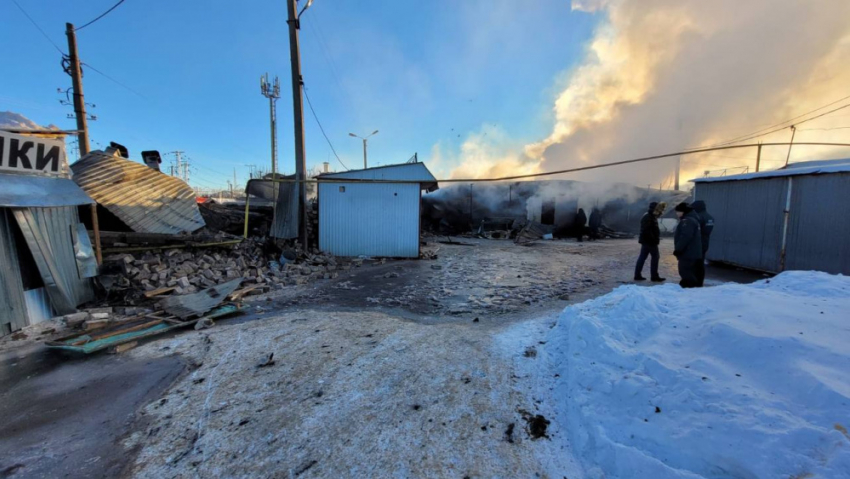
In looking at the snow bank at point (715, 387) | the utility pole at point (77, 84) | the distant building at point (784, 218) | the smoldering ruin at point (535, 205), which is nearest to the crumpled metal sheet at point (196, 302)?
the snow bank at point (715, 387)

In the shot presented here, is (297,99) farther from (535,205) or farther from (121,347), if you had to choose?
(535,205)

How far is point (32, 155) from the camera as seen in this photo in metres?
5.23

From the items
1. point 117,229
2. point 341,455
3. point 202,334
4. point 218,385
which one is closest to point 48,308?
point 202,334

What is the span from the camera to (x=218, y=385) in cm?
319

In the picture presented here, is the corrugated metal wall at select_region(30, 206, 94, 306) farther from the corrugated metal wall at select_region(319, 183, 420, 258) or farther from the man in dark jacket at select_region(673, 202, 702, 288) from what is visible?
the man in dark jacket at select_region(673, 202, 702, 288)

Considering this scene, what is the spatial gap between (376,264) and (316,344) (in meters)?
6.22

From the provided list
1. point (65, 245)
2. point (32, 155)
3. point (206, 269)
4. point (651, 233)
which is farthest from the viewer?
point (206, 269)

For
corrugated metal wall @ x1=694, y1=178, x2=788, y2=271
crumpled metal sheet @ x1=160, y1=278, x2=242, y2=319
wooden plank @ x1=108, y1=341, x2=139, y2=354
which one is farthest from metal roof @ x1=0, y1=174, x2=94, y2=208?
corrugated metal wall @ x1=694, y1=178, x2=788, y2=271

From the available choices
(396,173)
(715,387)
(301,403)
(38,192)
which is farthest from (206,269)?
(715,387)

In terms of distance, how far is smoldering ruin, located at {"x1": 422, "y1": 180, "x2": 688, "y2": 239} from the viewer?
70.7 ft

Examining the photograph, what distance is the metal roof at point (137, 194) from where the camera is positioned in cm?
815

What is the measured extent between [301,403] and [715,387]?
3.04m

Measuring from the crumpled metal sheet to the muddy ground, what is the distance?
63cm

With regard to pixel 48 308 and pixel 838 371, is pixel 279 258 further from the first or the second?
pixel 838 371
